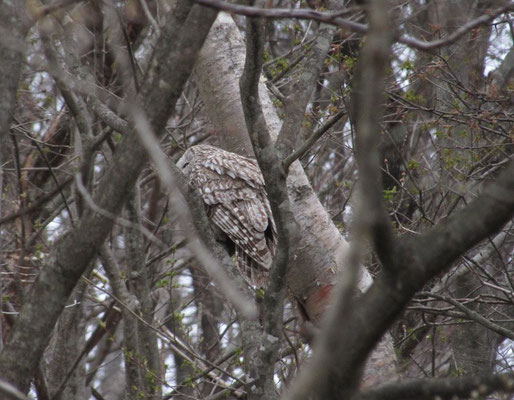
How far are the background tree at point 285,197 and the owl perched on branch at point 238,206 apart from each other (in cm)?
21

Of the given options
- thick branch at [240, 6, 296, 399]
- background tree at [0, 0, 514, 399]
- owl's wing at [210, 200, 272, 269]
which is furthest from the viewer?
owl's wing at [210, 200, 272, 269]

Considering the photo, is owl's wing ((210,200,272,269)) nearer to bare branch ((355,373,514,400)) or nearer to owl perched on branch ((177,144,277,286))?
owl perched on branch ((177,144,277,286))

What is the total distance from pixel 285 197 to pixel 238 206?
2279 mm

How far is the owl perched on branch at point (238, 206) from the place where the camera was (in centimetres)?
584

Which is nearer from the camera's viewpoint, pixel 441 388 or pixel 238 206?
pixel 441 388

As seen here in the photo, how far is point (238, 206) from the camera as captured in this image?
20.0ft

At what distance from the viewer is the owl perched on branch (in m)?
5.84

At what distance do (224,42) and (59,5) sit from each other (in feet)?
9.31

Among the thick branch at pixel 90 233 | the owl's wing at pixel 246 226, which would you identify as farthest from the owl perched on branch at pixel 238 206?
the thick branch at pixel 90 233

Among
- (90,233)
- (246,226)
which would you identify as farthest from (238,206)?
(90,233)

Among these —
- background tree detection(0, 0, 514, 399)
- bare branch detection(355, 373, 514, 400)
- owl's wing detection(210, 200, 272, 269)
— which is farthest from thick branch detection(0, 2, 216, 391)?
owl's wing detection(210, 200, 272, 269)

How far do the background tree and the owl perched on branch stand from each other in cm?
21

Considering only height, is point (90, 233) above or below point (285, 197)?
below

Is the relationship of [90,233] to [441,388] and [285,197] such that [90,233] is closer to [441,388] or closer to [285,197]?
[285,197]
